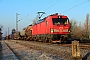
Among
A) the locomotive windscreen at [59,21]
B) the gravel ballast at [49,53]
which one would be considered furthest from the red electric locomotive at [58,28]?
the gravel ballast at [49,53]

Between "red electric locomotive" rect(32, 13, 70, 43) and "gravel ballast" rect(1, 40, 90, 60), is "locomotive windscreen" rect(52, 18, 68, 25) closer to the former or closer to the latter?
"red electric locomotive" rect(32, 13, 70, 43)

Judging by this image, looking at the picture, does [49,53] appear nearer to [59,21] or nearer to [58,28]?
[58,28]

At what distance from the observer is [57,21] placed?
2378cm

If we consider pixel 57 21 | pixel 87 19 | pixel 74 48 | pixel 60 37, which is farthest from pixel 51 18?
pixel 87 19

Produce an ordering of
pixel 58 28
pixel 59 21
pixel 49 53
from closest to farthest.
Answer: pixel 49 53
pixel 58 28
pixel 59 21

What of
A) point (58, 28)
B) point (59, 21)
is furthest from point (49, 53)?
point (59, 21)

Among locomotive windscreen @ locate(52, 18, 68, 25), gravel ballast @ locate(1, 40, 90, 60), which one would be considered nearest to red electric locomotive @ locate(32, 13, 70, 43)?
locomotive windscreen @ locate(52, 18, 68, 25)

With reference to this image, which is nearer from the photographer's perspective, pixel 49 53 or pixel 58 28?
pixel 49 53

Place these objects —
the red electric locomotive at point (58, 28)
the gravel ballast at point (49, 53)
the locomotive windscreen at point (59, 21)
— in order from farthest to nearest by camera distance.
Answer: the locomotive windscreen at point (59, 21), the red electric locomotive at point (58, 28), the gravel ballast at point (49, 53)

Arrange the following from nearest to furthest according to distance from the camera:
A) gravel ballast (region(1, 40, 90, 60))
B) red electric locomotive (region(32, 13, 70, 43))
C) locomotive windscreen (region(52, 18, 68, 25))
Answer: gravel ballast (region(1, 40, 90, 60))
red electric locomotive (region(32, 13, 70, 43))
locomotive windscreen (region(52, 18, 68, 25))

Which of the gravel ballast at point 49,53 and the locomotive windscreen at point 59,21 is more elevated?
the locomotive windscreen at point 59,21

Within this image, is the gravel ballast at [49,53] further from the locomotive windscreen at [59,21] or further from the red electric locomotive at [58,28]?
the locomotive windscreen at [59,21]

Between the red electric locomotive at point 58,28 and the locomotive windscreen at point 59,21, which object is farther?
the locomotive windscreen at point 59,21

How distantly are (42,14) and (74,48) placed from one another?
34.0 m
